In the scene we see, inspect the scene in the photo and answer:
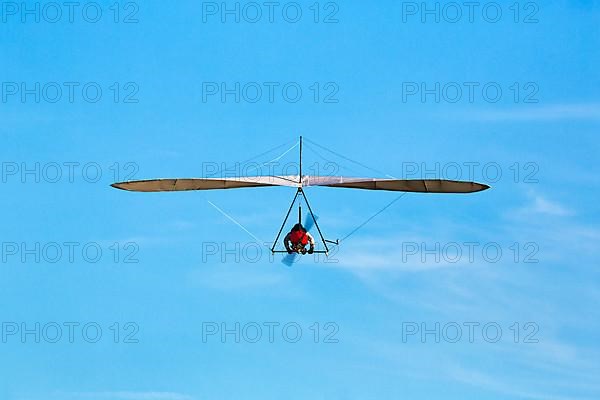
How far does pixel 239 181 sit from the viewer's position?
70.9 m

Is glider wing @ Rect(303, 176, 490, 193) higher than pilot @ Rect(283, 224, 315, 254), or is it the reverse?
glider wing @ Rect(303, 176, 490, 193)

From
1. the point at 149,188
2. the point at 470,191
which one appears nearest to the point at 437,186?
the point at 470,191

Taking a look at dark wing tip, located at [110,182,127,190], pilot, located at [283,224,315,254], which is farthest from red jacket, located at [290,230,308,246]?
dark wing tip, located at [110,182,127,190]

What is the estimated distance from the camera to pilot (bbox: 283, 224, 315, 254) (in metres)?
69.6

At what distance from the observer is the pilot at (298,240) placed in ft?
228

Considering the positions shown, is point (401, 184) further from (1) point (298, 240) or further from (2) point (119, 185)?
(2) point (119, 185)

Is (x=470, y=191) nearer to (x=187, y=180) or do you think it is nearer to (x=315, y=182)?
(x=315, y=182)

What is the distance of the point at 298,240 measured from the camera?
69.6 m

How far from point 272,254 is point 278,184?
290cm

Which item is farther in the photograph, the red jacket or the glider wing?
the red jacket

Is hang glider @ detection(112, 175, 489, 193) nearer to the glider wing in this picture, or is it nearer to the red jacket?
the glider wing

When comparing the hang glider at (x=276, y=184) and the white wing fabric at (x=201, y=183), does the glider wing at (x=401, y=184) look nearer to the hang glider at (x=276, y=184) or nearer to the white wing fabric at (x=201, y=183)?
the hang glider at (x=276, y=184)

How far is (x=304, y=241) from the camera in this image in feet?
229

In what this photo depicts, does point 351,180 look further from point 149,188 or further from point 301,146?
point 149,188
